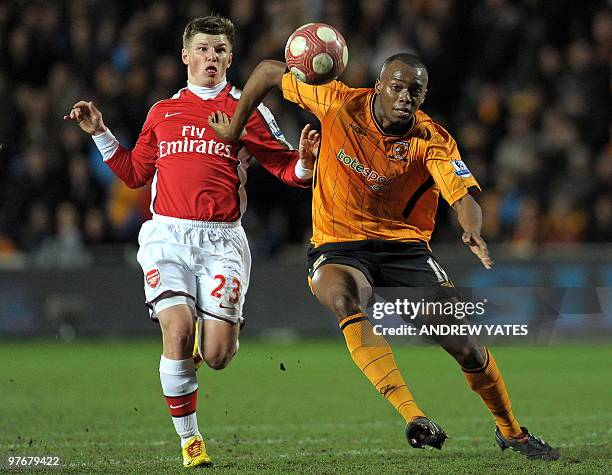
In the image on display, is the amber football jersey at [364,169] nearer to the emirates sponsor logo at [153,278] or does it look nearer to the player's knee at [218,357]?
the player's knee at [218,357]

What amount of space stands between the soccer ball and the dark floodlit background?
25.6 ft

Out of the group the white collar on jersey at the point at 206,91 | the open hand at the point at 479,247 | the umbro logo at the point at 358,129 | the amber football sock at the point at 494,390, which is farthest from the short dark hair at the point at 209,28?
the amber football sock at the point at 494,390

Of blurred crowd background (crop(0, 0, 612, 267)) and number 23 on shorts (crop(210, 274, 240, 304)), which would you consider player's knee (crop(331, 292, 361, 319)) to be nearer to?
number 23 on shorts (crop(210, 274, 240, 304))

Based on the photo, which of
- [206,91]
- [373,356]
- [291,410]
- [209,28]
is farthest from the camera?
[291,410]

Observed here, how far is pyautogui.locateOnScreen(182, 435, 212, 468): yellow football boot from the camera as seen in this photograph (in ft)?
21.5

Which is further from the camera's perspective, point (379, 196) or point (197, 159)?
point (197, 159)

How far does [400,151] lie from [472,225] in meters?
0.75

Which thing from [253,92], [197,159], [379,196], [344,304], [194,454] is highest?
[253,92]

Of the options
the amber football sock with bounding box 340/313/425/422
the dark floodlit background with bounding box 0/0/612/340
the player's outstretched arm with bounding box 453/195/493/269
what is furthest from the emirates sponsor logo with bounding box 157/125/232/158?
the dark floodlit background with bounding box 0/0/612/340

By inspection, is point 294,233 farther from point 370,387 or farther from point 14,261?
point 370,387

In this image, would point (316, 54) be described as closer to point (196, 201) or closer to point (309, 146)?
point (309, 146)

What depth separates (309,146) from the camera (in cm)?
706

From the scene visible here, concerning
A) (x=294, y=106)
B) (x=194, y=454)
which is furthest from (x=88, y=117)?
(x=294, y=106)

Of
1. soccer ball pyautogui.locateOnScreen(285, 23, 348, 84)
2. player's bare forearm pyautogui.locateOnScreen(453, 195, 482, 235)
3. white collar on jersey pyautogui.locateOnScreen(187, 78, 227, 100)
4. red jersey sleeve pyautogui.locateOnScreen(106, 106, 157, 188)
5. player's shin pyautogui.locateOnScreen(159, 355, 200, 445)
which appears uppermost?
soccer ball pyautogui.locateOnScreen(285, 23, 348, 84)
